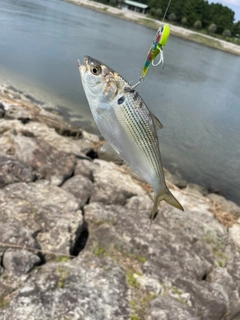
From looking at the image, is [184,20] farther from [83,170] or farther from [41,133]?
[83,170]

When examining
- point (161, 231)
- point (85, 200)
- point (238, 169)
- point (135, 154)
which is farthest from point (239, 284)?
point (238, 169)

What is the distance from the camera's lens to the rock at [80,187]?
22.0 ft

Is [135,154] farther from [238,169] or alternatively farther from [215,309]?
[238,169]

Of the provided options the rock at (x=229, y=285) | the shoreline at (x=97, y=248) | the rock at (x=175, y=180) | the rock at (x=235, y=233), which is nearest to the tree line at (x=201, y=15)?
the rock at (x=175, y=180)

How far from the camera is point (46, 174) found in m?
6.97

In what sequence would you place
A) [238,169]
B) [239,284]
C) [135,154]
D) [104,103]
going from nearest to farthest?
[104,103]
[135,154]
[239,284]
[238,169]

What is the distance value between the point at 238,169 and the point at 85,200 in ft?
32.6

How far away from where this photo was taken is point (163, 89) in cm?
2170

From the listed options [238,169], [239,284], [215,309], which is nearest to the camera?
[215,309]

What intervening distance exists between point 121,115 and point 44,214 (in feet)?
12.4

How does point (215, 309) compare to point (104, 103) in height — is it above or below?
below

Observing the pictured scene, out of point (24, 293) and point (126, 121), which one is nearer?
point (126, 121)

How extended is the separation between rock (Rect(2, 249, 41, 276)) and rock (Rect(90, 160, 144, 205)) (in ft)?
7.75

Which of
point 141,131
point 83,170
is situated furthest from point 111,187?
point 141,131
